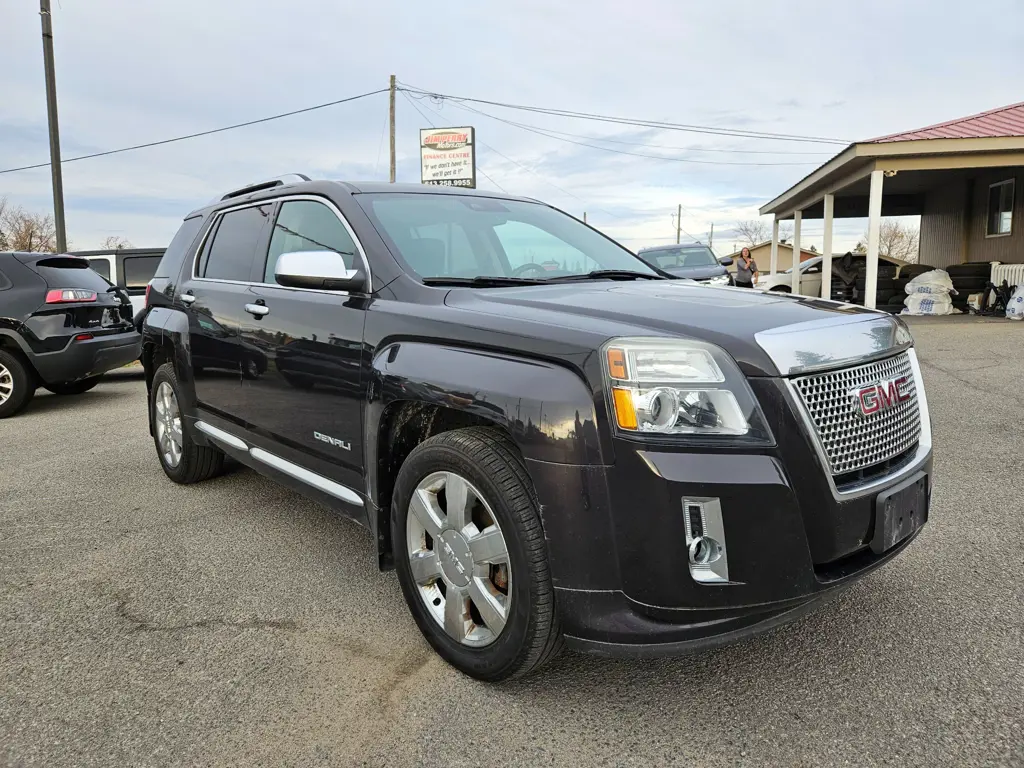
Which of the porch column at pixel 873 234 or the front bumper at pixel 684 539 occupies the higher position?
the porch column at pixel 873 234

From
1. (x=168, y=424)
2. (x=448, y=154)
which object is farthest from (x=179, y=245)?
(x=448, y=154)

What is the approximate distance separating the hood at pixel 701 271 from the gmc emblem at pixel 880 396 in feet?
32.8

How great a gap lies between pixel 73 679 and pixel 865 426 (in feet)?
9.01

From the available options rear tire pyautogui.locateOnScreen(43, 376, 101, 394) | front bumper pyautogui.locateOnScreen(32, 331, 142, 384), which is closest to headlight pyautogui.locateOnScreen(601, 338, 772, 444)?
front bumper pyautogui.locateOnScreen(32, 331, 142, 384)

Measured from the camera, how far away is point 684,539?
6.49 feet

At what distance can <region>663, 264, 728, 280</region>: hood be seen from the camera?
41.5 feet

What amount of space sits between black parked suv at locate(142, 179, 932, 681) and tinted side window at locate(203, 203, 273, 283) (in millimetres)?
740

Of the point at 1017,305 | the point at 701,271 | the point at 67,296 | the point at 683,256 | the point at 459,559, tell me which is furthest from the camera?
the point at 683,256

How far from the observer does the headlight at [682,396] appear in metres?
2.01

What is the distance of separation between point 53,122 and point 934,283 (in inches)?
750

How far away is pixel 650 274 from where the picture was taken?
3.54m

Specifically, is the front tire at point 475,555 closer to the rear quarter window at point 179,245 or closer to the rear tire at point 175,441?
the rear tire at point 175,441

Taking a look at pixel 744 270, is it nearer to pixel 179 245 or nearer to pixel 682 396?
pixel 179 245

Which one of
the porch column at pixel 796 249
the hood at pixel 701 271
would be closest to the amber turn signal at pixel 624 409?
the hood at pixel 701 271
